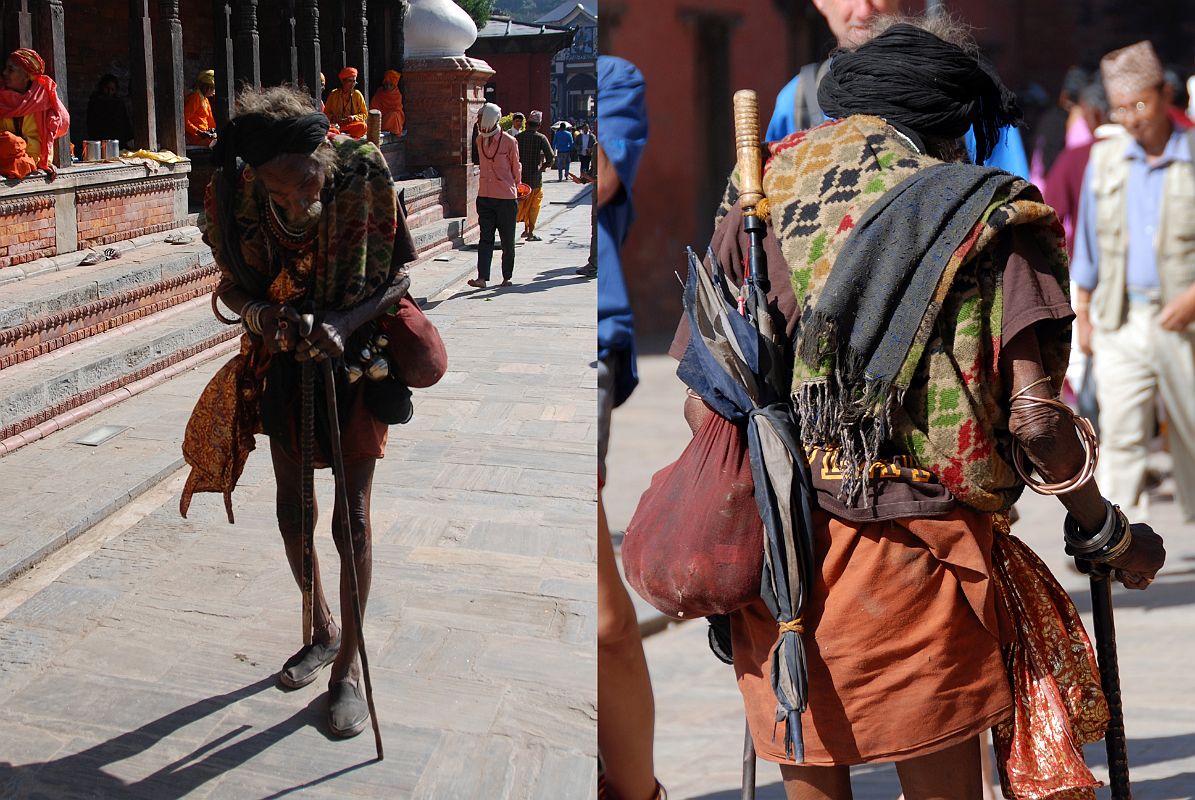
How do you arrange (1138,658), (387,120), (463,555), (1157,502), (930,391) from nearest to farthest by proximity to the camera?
1. (930,391)
2. (387,120)
3. (463,555)
4. (1138,658)
5. (1157,502)

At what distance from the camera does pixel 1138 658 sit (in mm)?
3594

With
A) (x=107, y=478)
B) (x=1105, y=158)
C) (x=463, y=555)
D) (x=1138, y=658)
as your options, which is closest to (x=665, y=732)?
(x=463, y=555)

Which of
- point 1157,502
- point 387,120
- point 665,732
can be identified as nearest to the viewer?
point 387,120

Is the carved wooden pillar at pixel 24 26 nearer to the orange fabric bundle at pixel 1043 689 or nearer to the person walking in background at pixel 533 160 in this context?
the person walking in background at pixel 533 160

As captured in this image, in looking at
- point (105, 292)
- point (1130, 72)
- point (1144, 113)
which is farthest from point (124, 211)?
point (1130, 72)

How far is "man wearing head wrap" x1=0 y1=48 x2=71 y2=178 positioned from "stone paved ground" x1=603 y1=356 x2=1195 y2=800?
1.84 metres

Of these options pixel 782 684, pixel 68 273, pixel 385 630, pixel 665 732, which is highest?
pixel 68 273

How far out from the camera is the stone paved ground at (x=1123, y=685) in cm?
282

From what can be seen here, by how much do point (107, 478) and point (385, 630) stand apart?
56cm

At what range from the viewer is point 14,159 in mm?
2094

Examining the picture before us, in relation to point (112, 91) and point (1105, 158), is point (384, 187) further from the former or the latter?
point (1105, 158)

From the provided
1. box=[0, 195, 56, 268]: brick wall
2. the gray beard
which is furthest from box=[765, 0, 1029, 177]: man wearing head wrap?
box=[0, 195, 56, 268]: brick wall

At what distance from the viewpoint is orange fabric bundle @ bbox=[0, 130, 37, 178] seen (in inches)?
82.0

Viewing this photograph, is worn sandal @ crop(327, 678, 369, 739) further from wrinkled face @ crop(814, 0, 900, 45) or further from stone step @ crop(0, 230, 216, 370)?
wrinkled face @ crop(814, 0, 900, 45)
